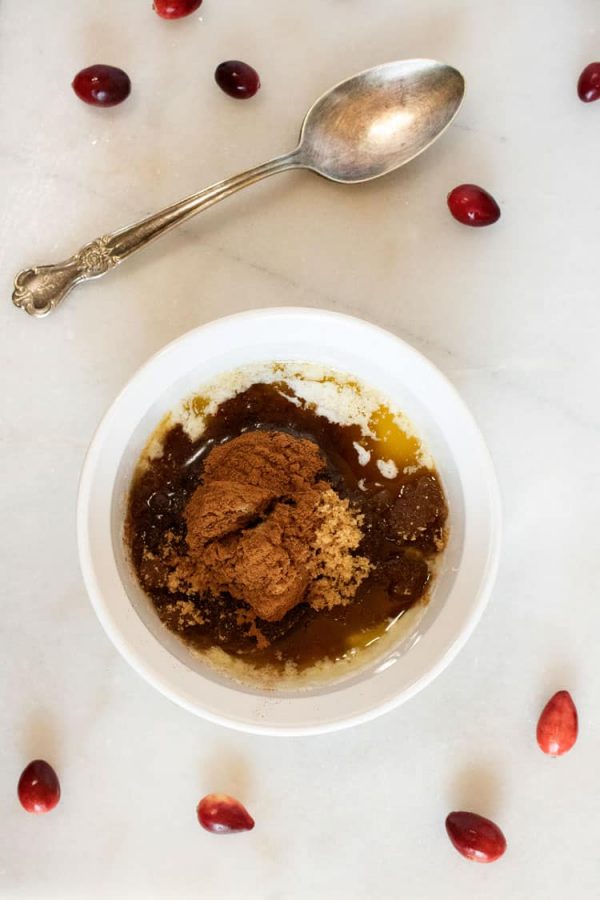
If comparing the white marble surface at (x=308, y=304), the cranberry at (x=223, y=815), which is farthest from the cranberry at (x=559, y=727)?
the cranberry at (x=223, y=815)

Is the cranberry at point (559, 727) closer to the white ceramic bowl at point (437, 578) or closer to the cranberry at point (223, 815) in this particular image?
the white ceramic bowl at point (437, 578)

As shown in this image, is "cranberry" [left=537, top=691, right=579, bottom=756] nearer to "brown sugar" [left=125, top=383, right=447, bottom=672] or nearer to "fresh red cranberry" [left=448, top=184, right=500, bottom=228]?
"brown sugar" [left=125, top=383, right=447, bottom=672]

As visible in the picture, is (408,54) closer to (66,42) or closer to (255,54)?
(255,54)

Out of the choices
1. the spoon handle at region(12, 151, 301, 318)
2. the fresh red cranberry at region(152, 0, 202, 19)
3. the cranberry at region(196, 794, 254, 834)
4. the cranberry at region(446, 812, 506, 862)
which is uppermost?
the fresh red cranberry at region(152, 0, 202, 19)

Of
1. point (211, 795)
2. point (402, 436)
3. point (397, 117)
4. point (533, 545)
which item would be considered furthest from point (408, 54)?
point (211, 795)

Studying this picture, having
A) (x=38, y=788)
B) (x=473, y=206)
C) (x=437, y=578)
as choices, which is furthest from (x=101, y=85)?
(x=38, y=788)

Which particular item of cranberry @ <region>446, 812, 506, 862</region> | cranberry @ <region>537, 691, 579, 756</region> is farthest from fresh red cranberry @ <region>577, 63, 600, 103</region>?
cranberry @ <region>446, 812, 506, 862</region>

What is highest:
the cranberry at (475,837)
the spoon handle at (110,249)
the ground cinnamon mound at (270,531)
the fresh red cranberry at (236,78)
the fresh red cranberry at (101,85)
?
the fresh red cranberry at (236,78)
